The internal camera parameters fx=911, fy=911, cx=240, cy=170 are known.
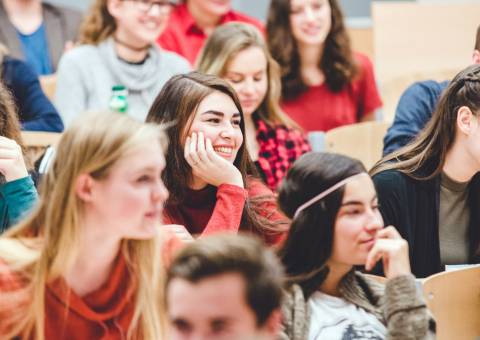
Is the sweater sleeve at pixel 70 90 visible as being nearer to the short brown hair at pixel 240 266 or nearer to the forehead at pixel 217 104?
the forehead at pixel 217 104

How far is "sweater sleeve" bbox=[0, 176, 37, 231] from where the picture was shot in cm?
210

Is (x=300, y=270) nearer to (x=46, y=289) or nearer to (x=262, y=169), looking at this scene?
(x=46, y=289)

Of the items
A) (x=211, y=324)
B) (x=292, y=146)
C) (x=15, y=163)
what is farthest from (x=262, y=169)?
(x=211, y=324)

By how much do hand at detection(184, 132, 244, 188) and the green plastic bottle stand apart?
1012mm

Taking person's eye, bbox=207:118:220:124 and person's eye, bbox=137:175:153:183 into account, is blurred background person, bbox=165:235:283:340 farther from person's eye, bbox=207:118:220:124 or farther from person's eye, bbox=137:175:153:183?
person's eye, bbox=207:118:220:124

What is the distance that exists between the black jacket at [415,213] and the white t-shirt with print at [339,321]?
2.27ft

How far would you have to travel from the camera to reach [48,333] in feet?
5.61

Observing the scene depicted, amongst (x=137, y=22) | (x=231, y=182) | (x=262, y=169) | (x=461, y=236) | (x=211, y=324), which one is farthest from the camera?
(x=137, y=22)

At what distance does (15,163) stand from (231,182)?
54cm

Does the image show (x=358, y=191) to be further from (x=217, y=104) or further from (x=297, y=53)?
(x=297, y=53)

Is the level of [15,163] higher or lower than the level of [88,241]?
higher

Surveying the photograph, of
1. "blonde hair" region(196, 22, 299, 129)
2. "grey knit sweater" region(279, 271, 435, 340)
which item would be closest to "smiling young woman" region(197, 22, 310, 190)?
"blonde hair" region(196, 22, 299, 129)

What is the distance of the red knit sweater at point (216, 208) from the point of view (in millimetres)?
2260

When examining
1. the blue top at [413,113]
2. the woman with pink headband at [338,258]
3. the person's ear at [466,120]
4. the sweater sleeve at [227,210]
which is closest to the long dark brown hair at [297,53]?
the blue top at [413,113]
